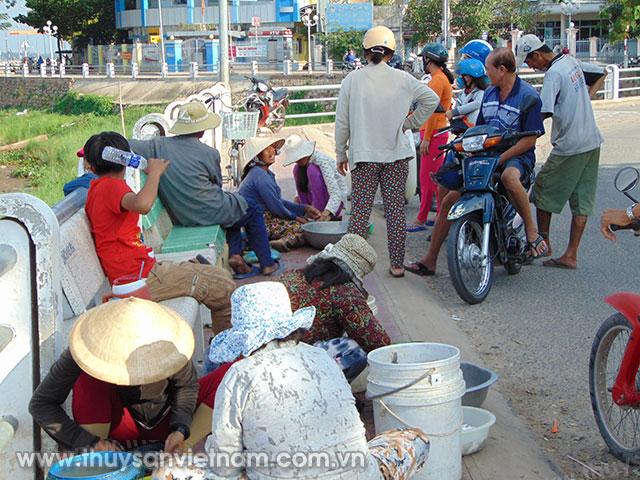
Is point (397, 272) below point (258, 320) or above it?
below

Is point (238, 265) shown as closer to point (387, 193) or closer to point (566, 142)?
point (387, 193)

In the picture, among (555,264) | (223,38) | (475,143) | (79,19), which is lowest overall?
(555,264)

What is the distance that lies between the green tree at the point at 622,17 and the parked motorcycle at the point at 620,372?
38877 millimetres

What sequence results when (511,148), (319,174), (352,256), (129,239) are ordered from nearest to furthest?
(352,256) < (129,239) < (511,148) < (319,174)

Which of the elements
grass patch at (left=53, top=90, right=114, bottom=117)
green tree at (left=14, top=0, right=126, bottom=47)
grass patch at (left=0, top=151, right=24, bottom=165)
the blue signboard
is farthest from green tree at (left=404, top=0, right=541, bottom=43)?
green tree at (left=14, top=0, right=126, bottom=47)

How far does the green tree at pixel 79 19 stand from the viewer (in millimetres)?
67438

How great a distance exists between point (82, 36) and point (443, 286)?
72716 millimetres

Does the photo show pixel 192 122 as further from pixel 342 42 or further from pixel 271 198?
pixel 342 42

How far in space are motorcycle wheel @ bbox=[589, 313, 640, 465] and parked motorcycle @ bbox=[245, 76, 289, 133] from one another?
9048mm

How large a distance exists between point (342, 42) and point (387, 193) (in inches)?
1675

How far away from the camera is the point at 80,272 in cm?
406

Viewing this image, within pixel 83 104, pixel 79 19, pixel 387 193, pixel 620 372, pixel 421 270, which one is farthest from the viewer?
pixel 79 19

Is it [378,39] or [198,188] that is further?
[198,188]

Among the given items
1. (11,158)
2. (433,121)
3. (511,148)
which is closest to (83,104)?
(11,158)
